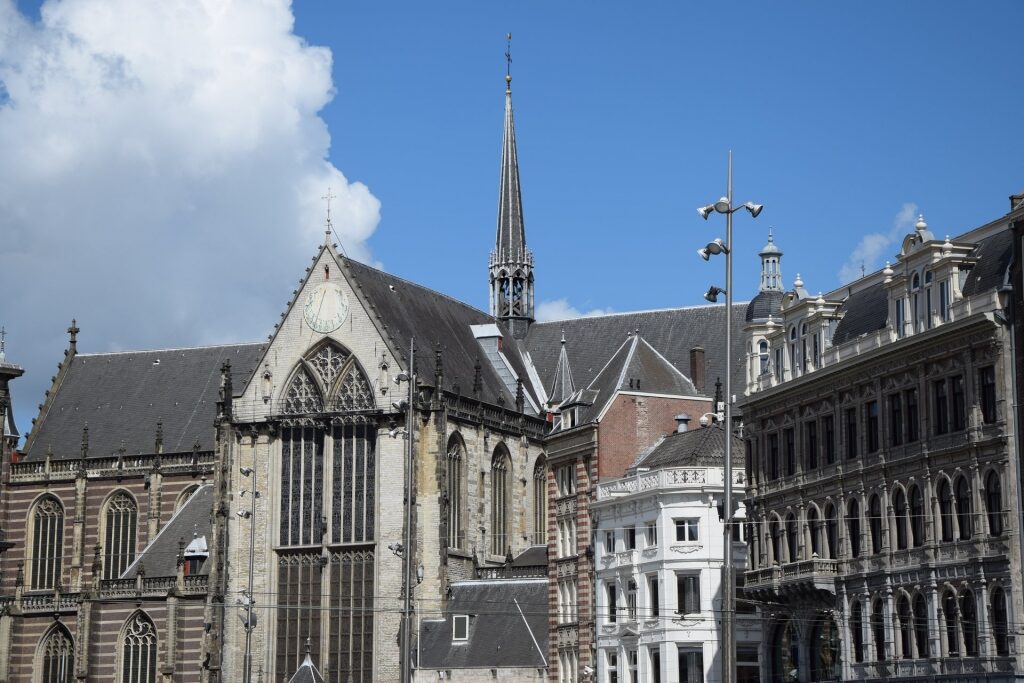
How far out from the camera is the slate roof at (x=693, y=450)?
2621 inches

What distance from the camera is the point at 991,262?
168 feet

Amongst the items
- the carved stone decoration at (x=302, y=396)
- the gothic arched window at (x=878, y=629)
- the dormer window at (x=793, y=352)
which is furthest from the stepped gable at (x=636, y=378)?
the gothic arched window at (x=878, y=629)

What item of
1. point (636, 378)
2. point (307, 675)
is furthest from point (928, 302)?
point (307, 675)

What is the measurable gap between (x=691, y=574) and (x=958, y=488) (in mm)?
15357

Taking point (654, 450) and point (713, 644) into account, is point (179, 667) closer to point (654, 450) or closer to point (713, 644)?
point (654, 450)

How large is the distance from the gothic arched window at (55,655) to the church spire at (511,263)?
29.8 metres

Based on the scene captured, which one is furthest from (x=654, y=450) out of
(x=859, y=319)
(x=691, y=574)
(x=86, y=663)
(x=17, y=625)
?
(x=17, y=625)

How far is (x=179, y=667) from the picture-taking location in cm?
9325

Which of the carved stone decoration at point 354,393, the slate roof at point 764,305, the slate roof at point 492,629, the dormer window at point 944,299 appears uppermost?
the carved stone decoration at point 354,393

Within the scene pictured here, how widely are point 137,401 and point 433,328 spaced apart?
2118 centimetres

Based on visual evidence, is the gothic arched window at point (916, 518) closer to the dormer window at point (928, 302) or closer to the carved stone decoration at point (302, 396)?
the dormer window at point (928, 302)

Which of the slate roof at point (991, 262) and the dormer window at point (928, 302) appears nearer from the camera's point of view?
the slate roof at point (991, 262)

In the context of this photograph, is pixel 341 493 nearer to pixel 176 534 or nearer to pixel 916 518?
pixel 176 534

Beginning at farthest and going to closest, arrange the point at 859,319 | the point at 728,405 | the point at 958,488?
the point at 859,319
the point at 958,488
the point at 728,405
